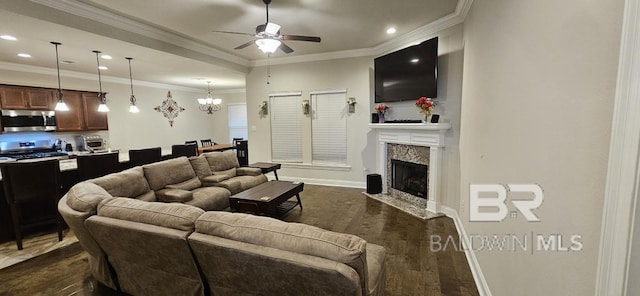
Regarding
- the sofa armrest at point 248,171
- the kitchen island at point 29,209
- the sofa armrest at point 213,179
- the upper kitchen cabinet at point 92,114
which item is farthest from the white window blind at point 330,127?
the upper kitchen cabinet at point 92,114

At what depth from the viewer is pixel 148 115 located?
26.5ft

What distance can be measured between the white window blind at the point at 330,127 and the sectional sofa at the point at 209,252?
3967 mm

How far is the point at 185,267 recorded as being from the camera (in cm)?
174

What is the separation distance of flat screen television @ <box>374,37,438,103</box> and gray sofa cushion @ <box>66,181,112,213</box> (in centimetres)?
413

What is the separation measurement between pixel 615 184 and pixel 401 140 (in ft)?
12.4

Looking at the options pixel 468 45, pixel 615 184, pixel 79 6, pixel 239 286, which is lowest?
pixel 239 286

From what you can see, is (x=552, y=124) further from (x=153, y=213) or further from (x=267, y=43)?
Answer: (x=267, y=43)

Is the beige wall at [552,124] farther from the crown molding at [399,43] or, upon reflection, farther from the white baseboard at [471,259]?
the crown molding at [399,43]

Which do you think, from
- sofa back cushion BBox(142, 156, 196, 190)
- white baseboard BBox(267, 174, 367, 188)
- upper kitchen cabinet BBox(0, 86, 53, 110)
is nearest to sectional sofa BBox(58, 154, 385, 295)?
sofa back cushion BBox(142, 156, 196, 190)

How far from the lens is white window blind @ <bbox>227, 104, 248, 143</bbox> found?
10266mm

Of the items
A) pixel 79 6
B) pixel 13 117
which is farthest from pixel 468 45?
pixel 13 117

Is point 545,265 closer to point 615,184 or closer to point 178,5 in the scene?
point 615,184
